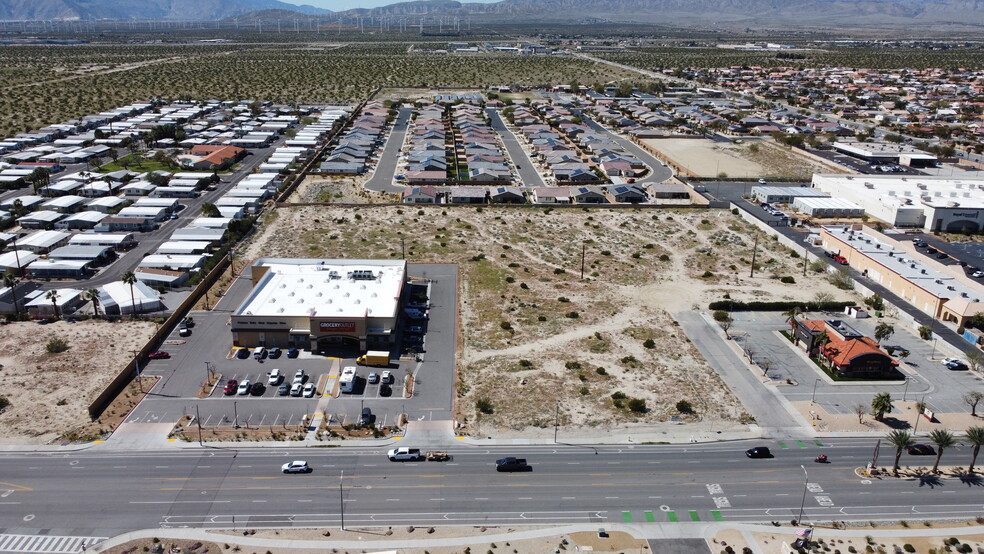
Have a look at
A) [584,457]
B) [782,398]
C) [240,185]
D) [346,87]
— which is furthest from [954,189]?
[346,87]

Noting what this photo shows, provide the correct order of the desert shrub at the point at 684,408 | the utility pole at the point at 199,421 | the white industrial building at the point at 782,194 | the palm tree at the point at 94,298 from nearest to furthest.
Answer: the utility pole at the point at 199,421
the desert shrub at the point at 684,408
the palm tree at the point at 94,298
the white industrial building at the point at 782,194

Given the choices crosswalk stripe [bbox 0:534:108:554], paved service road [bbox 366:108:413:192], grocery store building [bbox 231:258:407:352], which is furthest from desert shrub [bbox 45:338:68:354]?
paved service road [bbox 366:108:413:192]

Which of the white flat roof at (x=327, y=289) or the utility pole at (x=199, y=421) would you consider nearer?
the utility pole at (x=199, y=421)

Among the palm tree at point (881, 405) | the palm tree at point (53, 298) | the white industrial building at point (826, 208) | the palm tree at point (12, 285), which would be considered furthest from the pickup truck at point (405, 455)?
the white industrial building at point (826, 208)

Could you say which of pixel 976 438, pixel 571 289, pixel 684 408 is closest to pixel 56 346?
pixel 571 289

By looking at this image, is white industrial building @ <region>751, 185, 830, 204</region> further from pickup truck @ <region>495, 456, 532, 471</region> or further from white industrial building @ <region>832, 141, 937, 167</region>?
pickup truck @ <region>495, 456, 532, 471</region>

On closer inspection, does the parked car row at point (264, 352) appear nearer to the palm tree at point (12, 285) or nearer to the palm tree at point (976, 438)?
the palm tree at point (12, 285)

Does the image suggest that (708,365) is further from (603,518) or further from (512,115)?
(512,115)
